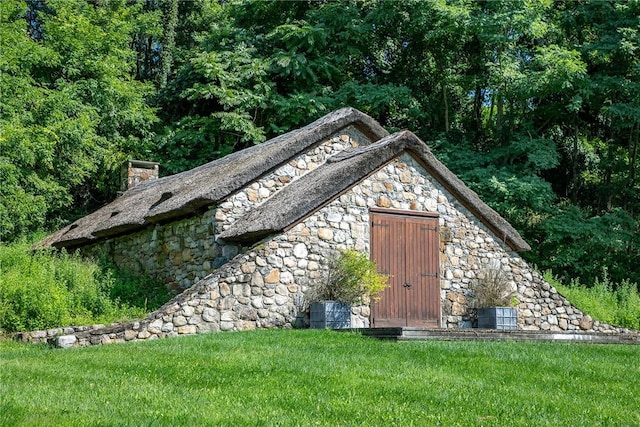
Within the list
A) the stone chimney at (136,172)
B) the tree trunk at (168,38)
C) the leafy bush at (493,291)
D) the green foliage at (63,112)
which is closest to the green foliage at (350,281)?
the leafy bush at (493,291)

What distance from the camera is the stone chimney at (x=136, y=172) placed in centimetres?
2299

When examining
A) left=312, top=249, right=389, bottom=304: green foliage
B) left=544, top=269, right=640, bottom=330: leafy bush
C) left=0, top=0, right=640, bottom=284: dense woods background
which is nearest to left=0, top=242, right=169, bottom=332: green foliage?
left=312, top=249, right=389, bottom=304: green foliage

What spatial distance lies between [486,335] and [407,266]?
332 centimetres

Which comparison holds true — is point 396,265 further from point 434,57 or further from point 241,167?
point 434,57

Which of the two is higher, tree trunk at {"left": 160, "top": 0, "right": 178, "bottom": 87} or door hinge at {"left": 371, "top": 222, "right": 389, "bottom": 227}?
tree trunk at {"left": 160, "top": 0, "right": 178, "bottom": 87}

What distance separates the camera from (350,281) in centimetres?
1342

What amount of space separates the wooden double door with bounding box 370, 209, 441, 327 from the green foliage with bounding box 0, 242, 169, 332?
4275 millimetres

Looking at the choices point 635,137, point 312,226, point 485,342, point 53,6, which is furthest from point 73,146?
point 635,137

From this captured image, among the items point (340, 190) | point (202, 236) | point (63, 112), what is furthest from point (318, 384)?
point (63, 112)

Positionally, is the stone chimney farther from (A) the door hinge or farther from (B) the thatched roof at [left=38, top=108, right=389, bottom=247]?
(A) the door hinge

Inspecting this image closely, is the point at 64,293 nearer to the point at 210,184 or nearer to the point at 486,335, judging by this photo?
the point at 210,184

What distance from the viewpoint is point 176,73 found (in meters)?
29.8

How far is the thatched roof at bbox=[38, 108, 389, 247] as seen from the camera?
47.2 feet

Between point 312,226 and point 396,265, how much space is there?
1.99 meters
